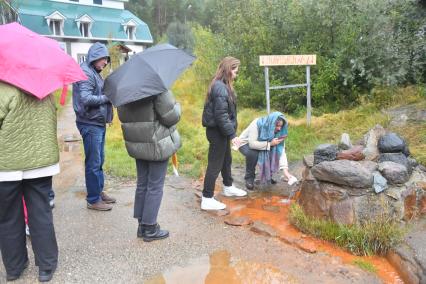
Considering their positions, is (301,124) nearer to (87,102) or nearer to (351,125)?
(351,125)

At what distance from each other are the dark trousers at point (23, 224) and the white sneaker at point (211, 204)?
1.94m

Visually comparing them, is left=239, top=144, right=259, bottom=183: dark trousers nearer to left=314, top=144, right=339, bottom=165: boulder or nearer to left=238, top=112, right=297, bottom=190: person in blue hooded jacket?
left=238, top=112, right=297, bottom=190: person in blue hooded jacket

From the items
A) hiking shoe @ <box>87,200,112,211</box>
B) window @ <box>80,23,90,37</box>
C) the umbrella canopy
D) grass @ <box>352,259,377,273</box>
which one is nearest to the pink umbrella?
the umbrella canopy

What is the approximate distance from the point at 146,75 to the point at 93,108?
110 cm

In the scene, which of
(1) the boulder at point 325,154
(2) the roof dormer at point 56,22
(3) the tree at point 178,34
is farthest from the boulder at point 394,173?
(3) the tree at point 178,34

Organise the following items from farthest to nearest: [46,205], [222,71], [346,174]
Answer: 1. [222,71]
2. [346,174]
3. [46,205]

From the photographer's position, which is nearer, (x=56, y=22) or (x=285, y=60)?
(x=285, y=60)

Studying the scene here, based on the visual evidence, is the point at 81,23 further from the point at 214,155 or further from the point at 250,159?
the point at 214,155

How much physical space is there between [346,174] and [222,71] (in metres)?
1.69

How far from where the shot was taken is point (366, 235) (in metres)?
3.74

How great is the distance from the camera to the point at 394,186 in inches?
167

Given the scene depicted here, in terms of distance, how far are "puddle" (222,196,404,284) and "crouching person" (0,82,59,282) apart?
2.19 metres

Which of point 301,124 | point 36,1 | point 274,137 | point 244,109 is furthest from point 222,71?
point 36,1

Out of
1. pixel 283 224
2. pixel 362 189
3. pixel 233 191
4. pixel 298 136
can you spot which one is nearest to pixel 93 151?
pixel 233 191
